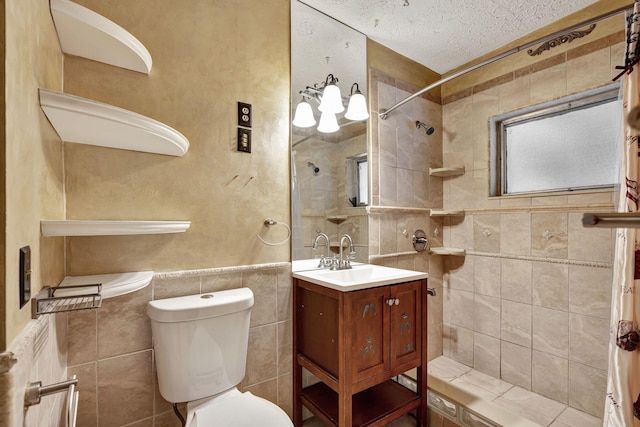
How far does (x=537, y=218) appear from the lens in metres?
2.02

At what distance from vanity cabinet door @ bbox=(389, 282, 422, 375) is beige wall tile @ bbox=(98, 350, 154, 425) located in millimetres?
1137

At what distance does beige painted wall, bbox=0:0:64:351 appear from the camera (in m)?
0.60

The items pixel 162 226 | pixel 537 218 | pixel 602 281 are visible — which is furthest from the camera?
pixel 537 218

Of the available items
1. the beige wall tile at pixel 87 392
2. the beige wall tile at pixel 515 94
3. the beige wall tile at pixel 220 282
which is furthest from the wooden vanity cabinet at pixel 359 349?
the beige wall tile at pixel 515 94

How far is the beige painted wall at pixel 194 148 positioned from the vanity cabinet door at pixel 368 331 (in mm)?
511

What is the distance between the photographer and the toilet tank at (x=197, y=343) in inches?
45.9

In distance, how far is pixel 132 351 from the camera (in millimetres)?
1232

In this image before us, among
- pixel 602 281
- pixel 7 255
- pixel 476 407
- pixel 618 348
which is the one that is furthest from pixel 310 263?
pixel 602 281

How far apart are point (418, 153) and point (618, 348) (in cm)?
164

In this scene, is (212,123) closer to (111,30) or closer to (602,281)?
(111,30)

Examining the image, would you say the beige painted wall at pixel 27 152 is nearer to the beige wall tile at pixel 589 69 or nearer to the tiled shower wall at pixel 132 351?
the tiled shower wall at pixel 132 351

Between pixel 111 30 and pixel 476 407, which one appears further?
pixel 476 407

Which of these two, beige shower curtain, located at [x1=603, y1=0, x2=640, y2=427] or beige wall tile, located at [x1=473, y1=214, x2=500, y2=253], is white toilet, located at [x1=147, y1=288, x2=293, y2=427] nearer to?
beige shower curtain, located at [x1=603, y1=0, x2=640, y2=427]

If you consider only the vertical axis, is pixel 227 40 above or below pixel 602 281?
above
